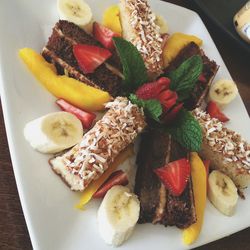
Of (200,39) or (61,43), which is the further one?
(200,39)

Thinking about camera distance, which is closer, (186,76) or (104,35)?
(186,76)

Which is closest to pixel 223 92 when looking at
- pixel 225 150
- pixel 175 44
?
pixel 175 44

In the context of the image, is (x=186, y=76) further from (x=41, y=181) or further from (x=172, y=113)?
(x=41, y=181)

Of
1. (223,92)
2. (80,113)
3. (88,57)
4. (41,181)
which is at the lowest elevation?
(41,181)

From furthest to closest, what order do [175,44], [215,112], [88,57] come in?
[175,44] < [215,112] < [88,57]

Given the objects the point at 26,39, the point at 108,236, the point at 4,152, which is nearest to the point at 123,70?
the point at 26,39

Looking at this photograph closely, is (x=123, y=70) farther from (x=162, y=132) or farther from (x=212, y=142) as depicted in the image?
(x=212, y=142)

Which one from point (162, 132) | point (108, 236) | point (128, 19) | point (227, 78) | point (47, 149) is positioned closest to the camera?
point (108, 236)
